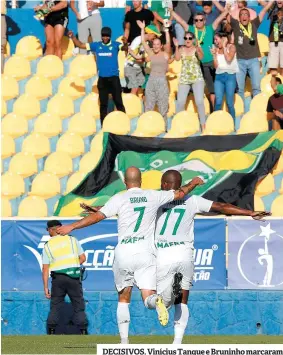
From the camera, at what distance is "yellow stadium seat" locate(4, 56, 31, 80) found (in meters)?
25.8

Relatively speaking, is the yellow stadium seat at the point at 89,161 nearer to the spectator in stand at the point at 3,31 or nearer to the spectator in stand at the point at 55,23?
the spectator in stand at the point at 55,23

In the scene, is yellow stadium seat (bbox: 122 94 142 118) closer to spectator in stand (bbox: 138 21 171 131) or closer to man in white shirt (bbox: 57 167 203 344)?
spectator in stand (bbox: 138 21 171 131)

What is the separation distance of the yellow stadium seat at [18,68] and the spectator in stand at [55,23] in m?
0.58

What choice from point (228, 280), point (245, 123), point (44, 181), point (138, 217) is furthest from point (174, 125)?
point (138, 217)

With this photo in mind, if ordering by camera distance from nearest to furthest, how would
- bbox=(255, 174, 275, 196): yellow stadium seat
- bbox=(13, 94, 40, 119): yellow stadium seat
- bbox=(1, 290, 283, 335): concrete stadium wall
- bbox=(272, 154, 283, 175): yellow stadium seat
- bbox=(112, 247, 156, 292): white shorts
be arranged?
bbox=(112, 247, 156, 292): white shorts < bbox=(1, 290, 283, 335): concrete stadium wall < bbox=(255, 174, 275, 196): yellow stadium seat < bbox=(272, 154, 283, 175): yellow stadium seat < bbox=(13, 94, 40, 119): yellow stadium seat

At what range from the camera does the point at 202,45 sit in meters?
23.9

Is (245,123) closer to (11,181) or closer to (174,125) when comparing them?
(174,125)

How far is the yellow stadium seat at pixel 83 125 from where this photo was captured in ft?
78.5

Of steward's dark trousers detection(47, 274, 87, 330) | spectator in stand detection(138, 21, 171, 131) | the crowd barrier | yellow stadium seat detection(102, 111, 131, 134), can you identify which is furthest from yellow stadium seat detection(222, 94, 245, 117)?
steward's dark trousers detection(47, 274, 87, 330)

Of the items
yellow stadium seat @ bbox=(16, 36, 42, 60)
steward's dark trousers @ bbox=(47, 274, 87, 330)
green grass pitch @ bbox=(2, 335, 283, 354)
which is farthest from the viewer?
yellow stadium seat @ bbox=(16, 36, 42, 60)

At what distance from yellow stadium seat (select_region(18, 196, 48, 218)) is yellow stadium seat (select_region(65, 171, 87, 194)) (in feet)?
2.41

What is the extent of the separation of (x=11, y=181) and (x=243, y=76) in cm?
495

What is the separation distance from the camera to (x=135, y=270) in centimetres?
1356

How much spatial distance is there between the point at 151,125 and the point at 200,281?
4957 millimetres
